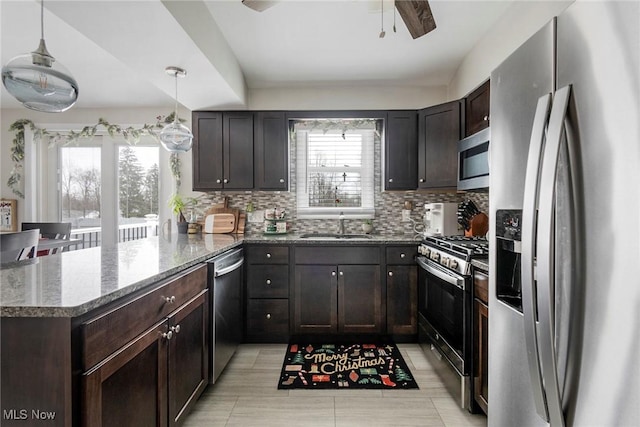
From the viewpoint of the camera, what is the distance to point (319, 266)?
3070 mm

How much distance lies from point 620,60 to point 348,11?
2.02 m

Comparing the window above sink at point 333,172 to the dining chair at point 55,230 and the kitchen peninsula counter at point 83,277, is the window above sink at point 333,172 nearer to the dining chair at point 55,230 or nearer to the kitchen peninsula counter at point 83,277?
the kitchen peninsula counter at point 83,277

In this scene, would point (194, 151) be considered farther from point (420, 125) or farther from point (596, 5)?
point (596, 5)

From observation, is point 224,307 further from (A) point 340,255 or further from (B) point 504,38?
(B) point 504,38

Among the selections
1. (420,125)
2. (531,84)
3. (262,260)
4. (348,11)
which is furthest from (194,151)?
(531,84)

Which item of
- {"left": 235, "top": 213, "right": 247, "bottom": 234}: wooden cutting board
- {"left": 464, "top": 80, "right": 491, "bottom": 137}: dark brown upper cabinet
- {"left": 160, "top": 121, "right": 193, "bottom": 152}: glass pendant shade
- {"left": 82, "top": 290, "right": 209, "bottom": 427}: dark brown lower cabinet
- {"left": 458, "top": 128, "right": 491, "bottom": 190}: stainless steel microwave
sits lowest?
{"left": 82, "top": 290, "right": 209, "bottom": 427}: dark brown lower cabinet

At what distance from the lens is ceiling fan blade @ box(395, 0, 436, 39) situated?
1808mm

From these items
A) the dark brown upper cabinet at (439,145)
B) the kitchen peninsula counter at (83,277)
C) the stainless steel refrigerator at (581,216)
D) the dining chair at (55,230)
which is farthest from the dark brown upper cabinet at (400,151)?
the dining chair at (55,230)

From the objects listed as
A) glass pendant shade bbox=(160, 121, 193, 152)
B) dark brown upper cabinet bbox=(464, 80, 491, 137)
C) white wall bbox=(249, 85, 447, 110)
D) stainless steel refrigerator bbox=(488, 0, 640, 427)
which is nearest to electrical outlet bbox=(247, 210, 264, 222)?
white wall bbox=(249, 85, 447, 110)

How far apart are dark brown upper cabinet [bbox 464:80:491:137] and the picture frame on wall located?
526 cm

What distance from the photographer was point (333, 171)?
379cm

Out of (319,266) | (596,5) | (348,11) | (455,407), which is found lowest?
(455,407)

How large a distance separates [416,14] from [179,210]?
9.73 ft

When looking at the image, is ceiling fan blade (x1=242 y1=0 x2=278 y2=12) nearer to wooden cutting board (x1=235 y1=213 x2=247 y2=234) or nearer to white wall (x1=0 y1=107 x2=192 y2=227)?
wooden cutting board (x1=235 y1=213 x2=247 y2=234)
